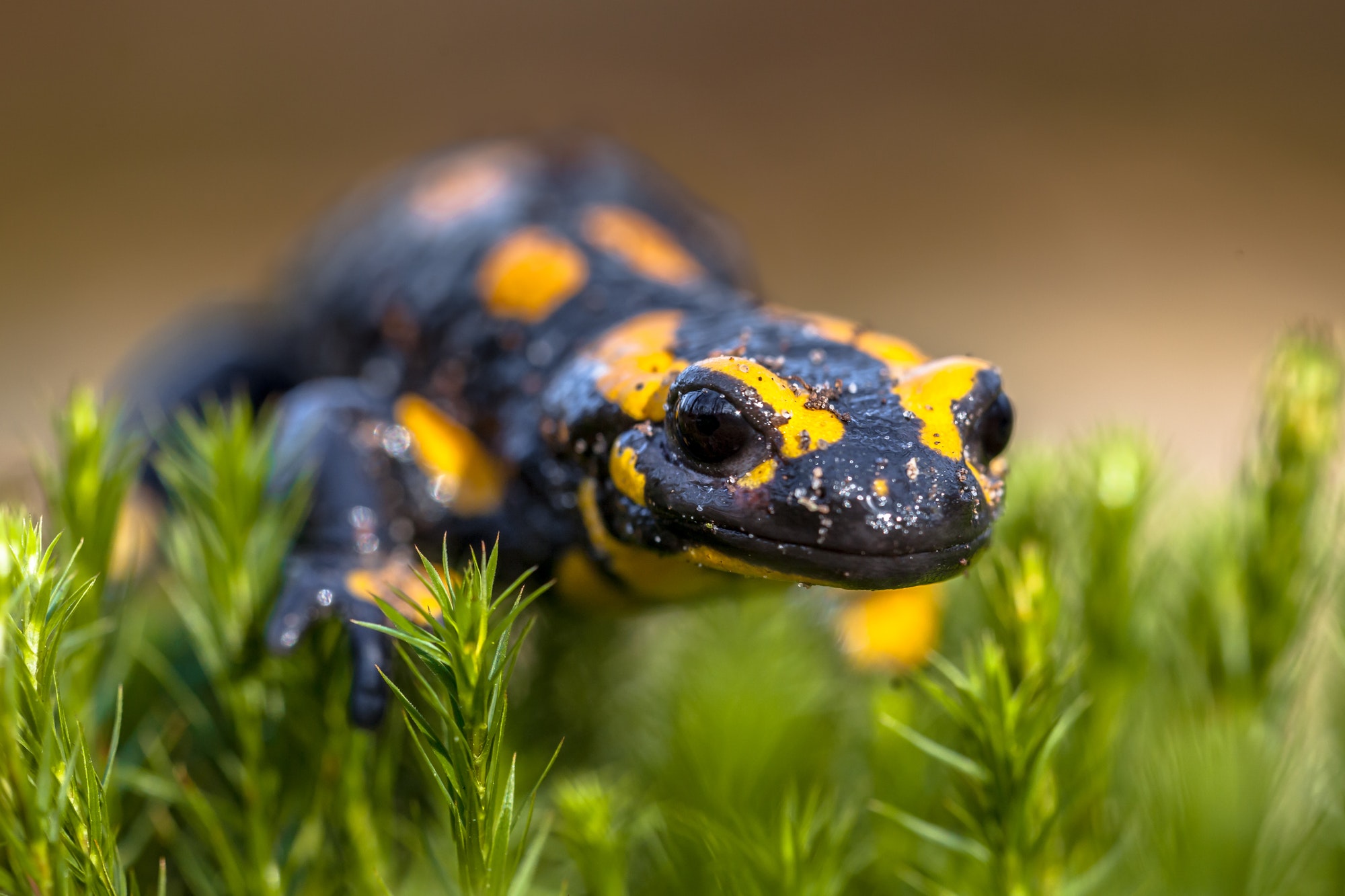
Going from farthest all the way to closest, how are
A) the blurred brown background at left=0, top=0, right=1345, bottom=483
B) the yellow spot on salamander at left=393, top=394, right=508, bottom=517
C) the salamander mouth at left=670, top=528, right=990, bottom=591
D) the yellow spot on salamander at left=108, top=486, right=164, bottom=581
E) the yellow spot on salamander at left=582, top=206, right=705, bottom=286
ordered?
the blurred brown background at left=0, top=0, right=1345, bottom=483 → the yellow spot on salamander at left=108, top=486, right=164, bottom=581 → the yellow spot on salamander at left=582, top=206, right=705, bottom=286 → the yellow spot on salamander at left=393, top=394, right=508, bottom=517 → the salamander mouth at left=670, top=528, right=990, bottom=591

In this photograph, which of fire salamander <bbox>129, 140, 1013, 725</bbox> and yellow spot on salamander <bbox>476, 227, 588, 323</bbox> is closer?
fire salamander <bbox>129, 140, 1013, 725</bbox>

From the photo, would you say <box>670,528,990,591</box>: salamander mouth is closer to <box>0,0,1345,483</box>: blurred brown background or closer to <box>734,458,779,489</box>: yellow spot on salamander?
<box>734,458,779,489</box>: yellow spot on salamander

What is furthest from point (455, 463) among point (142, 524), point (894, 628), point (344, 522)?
point (142, 524)

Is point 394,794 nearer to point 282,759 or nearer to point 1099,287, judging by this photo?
point 282,759

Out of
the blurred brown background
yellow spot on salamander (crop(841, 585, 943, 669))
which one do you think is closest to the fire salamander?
yellow spot on salamander (crop(841, 585, 943, 669))

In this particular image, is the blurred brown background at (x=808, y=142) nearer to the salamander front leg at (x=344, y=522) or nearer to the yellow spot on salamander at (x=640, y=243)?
the yellow spot on salamander at (x=640, y=243)

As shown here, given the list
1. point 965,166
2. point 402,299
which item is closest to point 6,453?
point 402,299

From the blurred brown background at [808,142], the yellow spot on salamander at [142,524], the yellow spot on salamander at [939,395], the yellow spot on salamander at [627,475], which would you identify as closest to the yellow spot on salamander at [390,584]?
the yellow spot on salamander at [627,475]

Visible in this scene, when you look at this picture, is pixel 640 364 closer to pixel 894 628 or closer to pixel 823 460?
pixel 823 460
